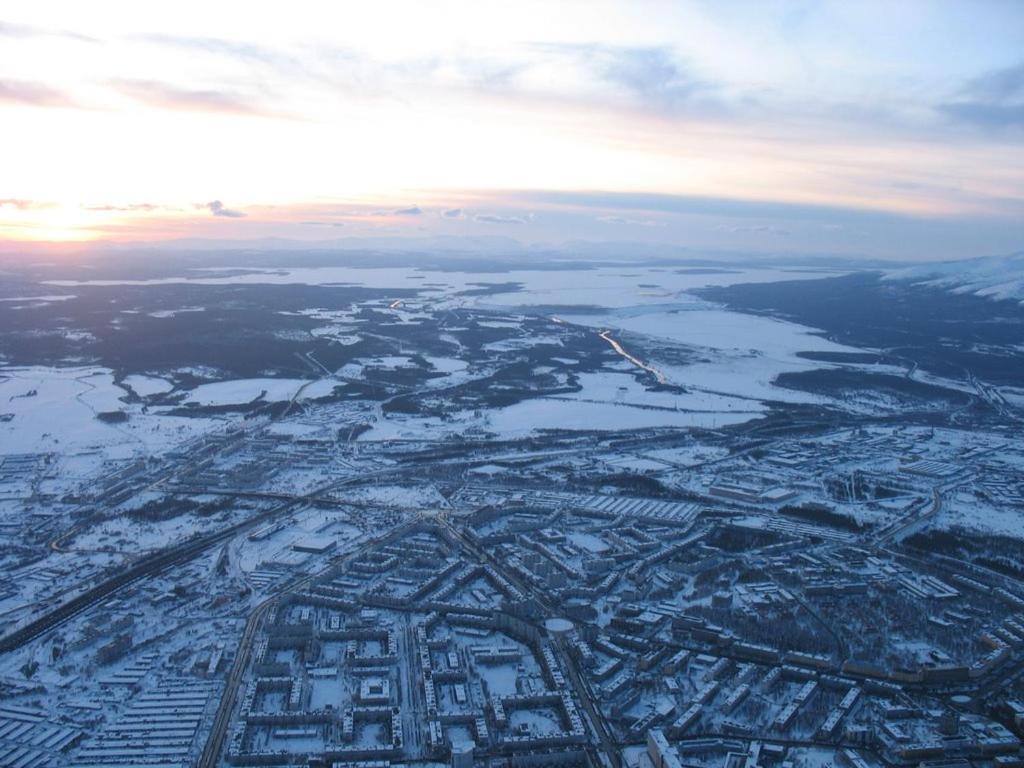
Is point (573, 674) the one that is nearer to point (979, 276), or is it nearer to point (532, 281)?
point (532, 281)

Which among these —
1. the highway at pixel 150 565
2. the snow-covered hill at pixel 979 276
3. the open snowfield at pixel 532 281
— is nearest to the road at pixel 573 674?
the highway at pixel 150 565

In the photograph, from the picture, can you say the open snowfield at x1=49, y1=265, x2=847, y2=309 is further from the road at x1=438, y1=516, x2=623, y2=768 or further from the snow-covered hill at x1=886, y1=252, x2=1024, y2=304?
the road at x1=438, y1=516, x2=623, y2=768

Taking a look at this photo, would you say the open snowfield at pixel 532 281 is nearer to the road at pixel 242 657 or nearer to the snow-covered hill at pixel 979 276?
the snow-covered hill at pixel 979 276

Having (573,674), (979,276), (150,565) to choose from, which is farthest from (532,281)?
(573,674)

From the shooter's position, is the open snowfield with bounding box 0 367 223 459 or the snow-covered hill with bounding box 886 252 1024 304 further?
the snow-covered hill with bounding box 886 252 1024 304

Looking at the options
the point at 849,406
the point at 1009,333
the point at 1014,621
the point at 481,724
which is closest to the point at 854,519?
the point at 1014,621

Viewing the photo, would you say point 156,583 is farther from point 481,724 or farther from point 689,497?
point 689,497

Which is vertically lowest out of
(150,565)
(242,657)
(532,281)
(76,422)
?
(532,281)

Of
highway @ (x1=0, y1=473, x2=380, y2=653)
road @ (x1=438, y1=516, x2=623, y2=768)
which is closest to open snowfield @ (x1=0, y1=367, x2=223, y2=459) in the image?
highway @ (x1=0, y1=473, x2=380, y2=653)
